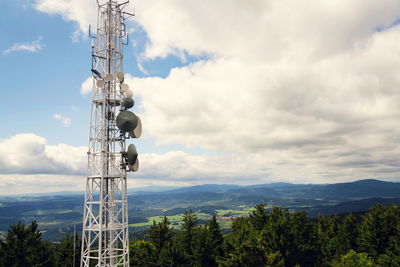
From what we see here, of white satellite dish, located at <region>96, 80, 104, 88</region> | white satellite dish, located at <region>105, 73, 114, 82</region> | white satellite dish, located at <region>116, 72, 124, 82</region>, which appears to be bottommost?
white satellite dish, located at <region>96, 80, 104, 88</region>

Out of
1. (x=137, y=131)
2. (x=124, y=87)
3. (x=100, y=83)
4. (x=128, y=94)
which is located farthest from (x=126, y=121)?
(x=100, y=83)

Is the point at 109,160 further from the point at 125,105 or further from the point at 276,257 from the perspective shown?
the point at 276,257

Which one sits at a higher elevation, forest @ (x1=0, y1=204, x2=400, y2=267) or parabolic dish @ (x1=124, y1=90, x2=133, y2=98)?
parabolic dish @ (x1=124, y1=90, x2=133, y2=98)

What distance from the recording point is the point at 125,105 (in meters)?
24.6

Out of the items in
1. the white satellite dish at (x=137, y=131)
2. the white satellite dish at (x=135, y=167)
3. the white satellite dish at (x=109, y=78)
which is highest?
the white satellite dish at (x=109, y=78)

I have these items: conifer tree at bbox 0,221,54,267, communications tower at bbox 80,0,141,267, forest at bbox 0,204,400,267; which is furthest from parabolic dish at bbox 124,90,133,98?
conifer tree at bbox 0,221,54,267

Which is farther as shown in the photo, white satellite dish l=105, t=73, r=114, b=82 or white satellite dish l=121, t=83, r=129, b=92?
white satellite dish l=121, t=83, r=129, b=92

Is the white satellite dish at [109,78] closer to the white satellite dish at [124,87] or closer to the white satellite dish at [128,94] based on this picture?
the white satellite dish at [124,87]

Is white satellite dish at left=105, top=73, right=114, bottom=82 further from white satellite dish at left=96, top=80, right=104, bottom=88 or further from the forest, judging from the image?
the forest

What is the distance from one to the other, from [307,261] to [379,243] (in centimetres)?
1974

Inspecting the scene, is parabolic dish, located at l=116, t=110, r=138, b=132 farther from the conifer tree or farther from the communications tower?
the conifer tree

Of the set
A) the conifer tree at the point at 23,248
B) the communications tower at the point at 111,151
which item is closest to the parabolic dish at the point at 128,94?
the communications tower at the point at 111,151

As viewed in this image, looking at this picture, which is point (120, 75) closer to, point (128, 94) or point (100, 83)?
point (128, 94)

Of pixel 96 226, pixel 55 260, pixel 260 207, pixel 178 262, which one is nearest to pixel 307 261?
pixel 260 207
